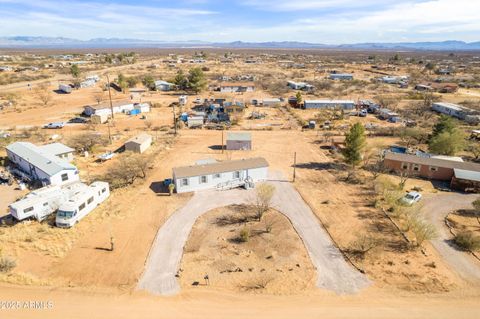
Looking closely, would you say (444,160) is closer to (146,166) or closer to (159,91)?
(146,166)

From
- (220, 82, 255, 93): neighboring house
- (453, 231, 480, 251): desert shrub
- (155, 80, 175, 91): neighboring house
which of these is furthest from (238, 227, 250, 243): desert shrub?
(155, 80, 175, 91): neighboring house

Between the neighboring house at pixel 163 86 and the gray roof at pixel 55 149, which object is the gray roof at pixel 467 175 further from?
the neighboring house at pixel 163 86

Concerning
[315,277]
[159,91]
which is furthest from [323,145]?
[159,91]

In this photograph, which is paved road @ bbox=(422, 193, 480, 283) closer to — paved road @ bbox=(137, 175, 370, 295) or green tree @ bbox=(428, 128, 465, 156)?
paved road @ bbox=(137, 175, 370, 295)

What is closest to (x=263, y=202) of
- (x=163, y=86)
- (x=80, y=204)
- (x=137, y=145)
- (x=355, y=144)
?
(x=355, y=144)

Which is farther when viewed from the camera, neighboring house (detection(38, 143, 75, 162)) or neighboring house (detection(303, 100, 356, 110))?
neighboring house (detection(303, 100, 356, 110))

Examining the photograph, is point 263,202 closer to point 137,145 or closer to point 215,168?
point 215,168

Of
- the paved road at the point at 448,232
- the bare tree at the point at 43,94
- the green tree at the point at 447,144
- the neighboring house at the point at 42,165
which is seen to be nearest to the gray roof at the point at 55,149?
the neighboring house at the point at 42,165
